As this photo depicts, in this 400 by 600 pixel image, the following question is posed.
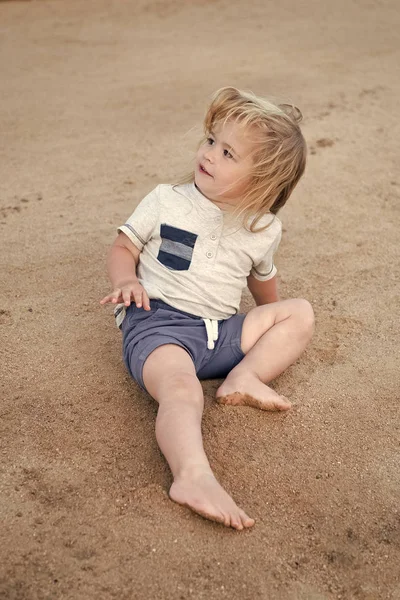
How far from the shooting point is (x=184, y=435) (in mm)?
1998

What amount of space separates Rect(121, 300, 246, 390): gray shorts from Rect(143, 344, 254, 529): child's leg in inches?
1.5

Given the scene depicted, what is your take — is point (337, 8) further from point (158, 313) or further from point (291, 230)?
point (158, 313)

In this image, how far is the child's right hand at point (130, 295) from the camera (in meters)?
2.29

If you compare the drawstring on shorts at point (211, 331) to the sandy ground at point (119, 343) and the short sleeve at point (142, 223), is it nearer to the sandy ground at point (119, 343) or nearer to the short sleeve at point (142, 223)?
the sandy ground at point (119, 343)

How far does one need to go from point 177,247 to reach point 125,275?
7.2 inches

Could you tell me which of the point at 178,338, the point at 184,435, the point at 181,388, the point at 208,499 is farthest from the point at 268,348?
the point at 208,499

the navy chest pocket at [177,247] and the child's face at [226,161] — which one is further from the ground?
the child's face at [226,161]

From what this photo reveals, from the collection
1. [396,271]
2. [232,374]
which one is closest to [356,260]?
[396,271]

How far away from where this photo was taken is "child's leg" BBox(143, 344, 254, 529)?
6.15 ft

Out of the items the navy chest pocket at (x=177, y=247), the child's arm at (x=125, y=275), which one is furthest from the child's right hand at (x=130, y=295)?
the navy chest pocket at (x=177, y=247)

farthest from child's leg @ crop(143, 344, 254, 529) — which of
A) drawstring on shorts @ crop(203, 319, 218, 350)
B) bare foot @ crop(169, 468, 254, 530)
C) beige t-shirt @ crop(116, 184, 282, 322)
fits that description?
beige t-shirt @ crop(116, 184, 282, 322)

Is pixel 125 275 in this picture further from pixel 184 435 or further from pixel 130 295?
pixel 184 435

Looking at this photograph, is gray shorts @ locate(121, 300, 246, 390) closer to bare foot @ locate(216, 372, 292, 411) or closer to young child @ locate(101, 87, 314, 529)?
young child @ locate(101, 87, 314, 529)

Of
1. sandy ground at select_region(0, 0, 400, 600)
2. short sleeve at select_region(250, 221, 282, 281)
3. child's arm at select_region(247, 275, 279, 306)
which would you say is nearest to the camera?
sandy ground at select_region(0, 0, 400, 600)
